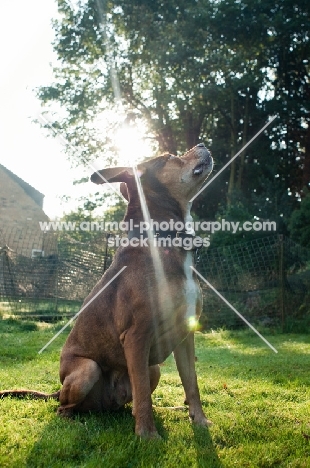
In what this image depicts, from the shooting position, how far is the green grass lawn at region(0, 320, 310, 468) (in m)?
2.81

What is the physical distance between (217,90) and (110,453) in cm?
1856

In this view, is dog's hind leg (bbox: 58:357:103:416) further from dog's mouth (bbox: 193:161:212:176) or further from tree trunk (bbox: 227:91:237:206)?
tree trunk (bbox: 227:91:237:206)

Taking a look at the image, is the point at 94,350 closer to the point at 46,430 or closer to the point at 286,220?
the point at 46,430

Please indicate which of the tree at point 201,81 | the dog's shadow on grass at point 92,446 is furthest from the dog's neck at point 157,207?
the tree at point 201,81

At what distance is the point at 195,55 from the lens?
19594mm

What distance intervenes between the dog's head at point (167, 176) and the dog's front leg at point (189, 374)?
1.17 metres

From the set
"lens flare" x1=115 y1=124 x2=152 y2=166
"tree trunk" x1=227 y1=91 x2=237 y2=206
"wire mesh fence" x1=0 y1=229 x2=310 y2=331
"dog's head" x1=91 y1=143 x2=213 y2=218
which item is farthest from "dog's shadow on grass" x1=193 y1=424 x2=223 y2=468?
"lens flare" x1=115 y1=124 x2=152 y2=166

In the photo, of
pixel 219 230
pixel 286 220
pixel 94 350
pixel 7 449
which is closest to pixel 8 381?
pixel 94 350

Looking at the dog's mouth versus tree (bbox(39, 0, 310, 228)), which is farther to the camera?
tree (bbox(39, 0, 310, 228))

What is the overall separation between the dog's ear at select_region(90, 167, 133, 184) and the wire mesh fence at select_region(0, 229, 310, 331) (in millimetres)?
7909

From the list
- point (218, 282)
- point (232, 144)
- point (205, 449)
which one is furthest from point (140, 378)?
point (232, 144)

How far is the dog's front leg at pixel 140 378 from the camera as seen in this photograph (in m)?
3.30

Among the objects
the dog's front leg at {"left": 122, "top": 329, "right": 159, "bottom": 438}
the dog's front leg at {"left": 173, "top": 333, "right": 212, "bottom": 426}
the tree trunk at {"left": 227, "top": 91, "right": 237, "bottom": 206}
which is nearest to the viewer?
the dog's front leg at {"left": 122, "top": 329, "right": 159, "bottom": 438}

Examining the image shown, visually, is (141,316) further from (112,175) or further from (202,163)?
(202,163)
